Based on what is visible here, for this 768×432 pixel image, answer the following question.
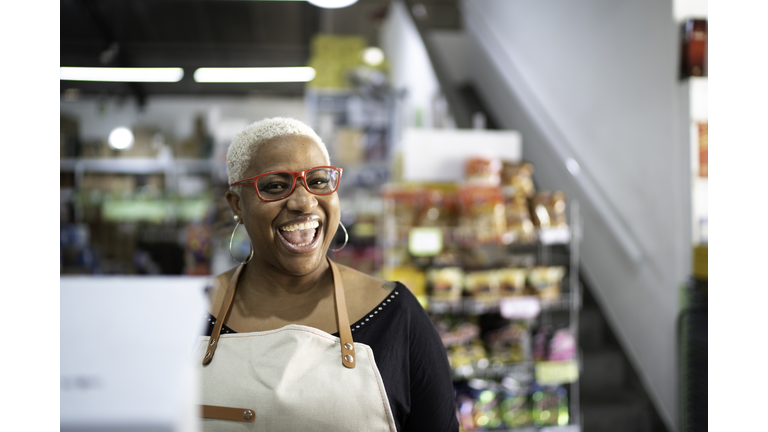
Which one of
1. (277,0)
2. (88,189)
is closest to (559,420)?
(88,189)

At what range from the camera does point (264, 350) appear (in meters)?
0.95

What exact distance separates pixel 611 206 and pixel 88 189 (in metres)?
6.55

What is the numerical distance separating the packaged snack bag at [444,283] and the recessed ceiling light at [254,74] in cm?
605

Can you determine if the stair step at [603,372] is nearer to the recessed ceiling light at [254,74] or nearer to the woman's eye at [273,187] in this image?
the woman's eye at [273,187]

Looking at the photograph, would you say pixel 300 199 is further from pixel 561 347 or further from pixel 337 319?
pixel 561 347

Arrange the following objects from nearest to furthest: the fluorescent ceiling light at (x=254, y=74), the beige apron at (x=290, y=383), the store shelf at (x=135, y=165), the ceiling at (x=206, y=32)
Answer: the beige apron at (x=290, y=383), the store shelf at (x=135, y=165), the ceiling at (x=206, y=32), the fluorescent ceiling light at (x=254, y=74)

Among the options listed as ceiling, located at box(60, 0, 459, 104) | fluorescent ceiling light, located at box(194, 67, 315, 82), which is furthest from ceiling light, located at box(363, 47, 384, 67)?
fluorescent ceiling light, located at box(194, 67, 315, 82)

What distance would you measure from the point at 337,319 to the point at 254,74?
8.12 meters

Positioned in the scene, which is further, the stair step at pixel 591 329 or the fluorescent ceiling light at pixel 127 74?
A: the fluorescent ceiling light at pixel 127 74

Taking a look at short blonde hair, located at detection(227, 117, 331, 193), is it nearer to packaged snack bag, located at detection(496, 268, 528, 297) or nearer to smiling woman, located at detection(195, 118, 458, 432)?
smiling woman, located at detection(195, 118, 458, 432)

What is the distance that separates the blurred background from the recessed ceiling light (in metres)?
1.61

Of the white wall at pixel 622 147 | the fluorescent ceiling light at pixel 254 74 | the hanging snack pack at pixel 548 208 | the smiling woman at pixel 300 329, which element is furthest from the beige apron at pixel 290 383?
the fluorescent ceiling light at pixel 254 74

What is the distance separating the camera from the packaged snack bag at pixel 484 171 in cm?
329
